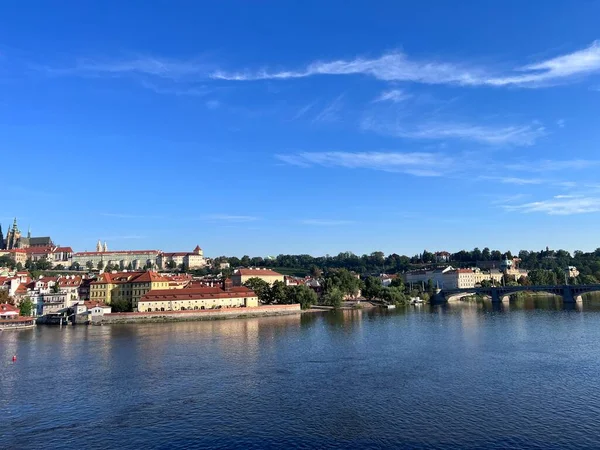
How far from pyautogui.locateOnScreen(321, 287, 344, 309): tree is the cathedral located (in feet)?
359

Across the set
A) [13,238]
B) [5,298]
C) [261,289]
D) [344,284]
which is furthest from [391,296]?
[13,238]

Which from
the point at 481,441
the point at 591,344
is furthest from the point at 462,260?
the point at 481,441

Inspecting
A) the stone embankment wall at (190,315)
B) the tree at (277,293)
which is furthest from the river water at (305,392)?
the tree at (277,293)

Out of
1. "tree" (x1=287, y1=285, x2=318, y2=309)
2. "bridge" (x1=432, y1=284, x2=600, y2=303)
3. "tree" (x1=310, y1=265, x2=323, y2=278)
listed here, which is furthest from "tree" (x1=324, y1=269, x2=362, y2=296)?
"tree" (x1=310, y1=265, x2=323, y2=278)

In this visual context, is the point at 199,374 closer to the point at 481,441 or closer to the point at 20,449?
the point at 20,449

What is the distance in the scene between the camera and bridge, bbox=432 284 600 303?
78312 millimetres

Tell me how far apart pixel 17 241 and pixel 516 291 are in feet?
471

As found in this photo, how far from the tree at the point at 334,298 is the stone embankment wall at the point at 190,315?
41.3 ft

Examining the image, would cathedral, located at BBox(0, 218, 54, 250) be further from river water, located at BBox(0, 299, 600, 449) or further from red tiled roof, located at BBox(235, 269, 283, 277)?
river water, located at BBox(0, 299, 600, 449)

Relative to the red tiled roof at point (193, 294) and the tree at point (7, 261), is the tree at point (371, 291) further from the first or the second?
the tree at point (7, 261)

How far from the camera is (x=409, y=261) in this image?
18662 cm

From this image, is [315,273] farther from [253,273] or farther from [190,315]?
[190,315]

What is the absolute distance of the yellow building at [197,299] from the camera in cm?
6178

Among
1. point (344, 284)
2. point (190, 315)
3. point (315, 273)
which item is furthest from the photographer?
point (315, 273)
